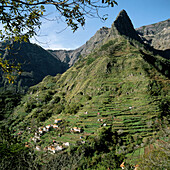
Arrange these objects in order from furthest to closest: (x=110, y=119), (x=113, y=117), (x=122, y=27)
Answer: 1. (x=122, y=27)
2. (x=113, y=117)
3. (x=110, y=119)

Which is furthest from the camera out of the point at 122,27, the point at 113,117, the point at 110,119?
the point at 122,27

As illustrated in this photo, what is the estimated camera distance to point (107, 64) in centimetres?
5669

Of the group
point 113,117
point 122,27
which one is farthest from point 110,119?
point 122,27

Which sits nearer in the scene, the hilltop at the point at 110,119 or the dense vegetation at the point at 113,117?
the dense vegetation at the point at 113,117

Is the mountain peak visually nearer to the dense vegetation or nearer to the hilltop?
the hilltop

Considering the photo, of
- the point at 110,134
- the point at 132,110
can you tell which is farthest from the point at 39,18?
the point at 132,110

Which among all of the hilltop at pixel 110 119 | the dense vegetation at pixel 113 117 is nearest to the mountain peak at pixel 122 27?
the hilltop at pixel 110 119

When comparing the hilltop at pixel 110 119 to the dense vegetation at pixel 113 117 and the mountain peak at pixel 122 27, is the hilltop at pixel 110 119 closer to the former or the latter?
the dense vegetation at pixel 113 117

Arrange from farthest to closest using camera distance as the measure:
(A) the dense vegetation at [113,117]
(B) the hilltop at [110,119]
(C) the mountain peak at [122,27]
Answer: (C) the mountain peak at [122,27] < (B) the hilltop at [110,119] < (A) the dense vegetation at [113,117]

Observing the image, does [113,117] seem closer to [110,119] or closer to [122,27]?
[110,119]

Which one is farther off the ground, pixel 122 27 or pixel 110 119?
pixel 122 27

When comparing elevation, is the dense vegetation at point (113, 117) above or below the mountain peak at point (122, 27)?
below

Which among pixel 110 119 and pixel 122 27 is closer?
pixel 110 119

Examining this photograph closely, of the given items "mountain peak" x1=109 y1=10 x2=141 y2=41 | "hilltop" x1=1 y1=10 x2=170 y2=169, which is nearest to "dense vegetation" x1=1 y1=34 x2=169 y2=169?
"hilltop" x1=1 y1=10 x2=170 y2=169
